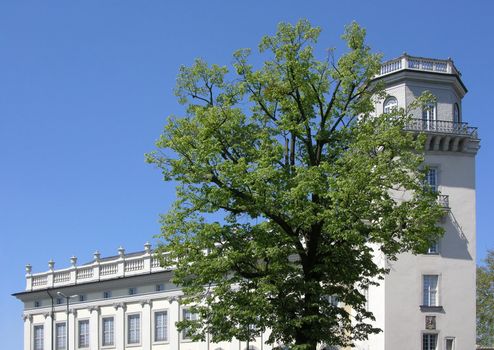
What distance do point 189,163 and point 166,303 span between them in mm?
33542

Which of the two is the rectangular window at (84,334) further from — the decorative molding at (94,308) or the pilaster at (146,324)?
the pilaster at (146,324)

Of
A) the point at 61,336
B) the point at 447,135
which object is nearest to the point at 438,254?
the point at 447,135

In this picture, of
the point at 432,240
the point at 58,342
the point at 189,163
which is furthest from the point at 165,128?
the point at 58,342

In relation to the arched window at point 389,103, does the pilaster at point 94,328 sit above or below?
below

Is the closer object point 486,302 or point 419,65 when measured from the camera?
point 419,65

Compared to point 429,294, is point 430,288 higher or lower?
higher

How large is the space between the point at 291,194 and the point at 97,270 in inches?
1666

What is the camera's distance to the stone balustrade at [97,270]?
219 feet

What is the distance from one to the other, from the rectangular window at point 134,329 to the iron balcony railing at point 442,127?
27390 millimetres

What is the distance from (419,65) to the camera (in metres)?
54.2

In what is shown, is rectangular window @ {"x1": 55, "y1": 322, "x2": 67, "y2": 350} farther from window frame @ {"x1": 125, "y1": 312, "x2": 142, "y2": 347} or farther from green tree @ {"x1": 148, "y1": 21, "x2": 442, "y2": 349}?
green tree @ {"x1": 148, "y1": 21, "x2": 442, "y2": 349}

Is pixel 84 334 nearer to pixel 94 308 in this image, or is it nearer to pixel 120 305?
pixel 94 308

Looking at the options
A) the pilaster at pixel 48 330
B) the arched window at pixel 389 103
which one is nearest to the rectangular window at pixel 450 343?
the arched window at pixel 389 103

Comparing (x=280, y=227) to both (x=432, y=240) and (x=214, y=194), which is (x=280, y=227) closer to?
(x=214, y=194)
